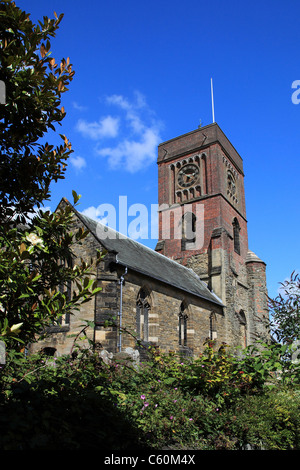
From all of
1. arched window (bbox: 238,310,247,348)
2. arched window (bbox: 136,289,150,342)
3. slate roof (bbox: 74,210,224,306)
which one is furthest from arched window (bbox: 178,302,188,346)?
arched window (bbox: 238,310,247,348)

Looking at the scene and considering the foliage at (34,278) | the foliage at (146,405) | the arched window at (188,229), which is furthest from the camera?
the arched window at (188,229)

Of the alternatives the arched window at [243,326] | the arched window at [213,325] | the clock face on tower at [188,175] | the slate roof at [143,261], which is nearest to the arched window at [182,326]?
the slate roof at [143,261]

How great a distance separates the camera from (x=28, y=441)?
305cm

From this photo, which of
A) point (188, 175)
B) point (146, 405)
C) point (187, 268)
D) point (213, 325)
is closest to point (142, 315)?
point (213, 325)

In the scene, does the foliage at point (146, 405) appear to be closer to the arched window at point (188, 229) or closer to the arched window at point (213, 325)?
the arched window at point (213, 325)

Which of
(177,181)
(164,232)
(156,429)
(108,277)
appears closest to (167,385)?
(156,429)

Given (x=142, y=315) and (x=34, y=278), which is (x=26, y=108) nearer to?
(x=34, y=278)

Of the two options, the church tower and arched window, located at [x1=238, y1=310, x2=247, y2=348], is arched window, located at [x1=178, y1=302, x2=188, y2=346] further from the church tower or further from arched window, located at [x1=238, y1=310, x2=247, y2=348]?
arched window, located at [x1=238, y1=310, x2=247, y2=348]

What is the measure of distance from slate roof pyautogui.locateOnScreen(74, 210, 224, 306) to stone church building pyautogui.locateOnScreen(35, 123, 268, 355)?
8 centimetres

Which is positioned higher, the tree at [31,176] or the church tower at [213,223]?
the church tower at [213,223]

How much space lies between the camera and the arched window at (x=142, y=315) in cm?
1633

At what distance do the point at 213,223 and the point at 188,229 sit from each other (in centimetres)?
231

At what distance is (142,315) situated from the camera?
16.5 meters

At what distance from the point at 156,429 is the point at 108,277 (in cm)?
960
